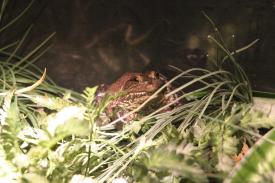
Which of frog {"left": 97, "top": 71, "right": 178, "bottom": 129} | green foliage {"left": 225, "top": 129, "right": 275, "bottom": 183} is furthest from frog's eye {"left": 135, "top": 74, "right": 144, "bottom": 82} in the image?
green foliage {"left": 225, "top": 129, "right": 275, "bottom": 183}

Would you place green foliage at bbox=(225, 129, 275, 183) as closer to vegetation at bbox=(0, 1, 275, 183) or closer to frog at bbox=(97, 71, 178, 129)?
vegetation at bbox=(0, 1, 275, 183)

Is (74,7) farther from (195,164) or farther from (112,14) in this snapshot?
(195,164)

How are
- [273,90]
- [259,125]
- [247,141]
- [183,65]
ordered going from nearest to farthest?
[259,125] → [247,141] → [273,90] → [183,65]

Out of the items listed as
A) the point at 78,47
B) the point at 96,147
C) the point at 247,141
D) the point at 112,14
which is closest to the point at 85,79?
the point at 78,47

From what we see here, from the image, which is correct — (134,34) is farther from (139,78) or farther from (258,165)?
(258,165)

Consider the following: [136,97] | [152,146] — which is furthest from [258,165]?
[136,97]

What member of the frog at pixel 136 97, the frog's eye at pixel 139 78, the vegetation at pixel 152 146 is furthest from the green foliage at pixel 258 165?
the frog's eye at pixel 139 78

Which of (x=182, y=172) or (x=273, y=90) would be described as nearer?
(x=182, y=172)

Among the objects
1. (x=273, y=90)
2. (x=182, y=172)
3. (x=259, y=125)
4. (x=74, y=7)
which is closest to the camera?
(x=182, y=172)
